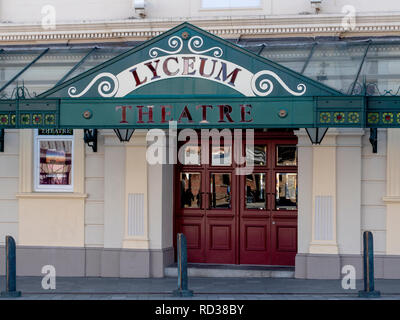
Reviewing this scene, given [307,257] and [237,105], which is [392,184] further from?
[237,105]

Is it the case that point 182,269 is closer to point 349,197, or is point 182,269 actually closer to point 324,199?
point 324,199

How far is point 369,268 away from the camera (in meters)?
10.5

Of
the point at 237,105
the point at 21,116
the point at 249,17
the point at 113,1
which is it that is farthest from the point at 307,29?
the point at 21,116

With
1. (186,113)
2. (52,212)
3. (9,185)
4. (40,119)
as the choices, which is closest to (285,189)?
(186,113)

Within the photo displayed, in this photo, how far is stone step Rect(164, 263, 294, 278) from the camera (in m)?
12.7

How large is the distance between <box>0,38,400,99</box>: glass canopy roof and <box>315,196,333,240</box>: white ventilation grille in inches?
79.4

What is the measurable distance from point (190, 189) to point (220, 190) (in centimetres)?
61

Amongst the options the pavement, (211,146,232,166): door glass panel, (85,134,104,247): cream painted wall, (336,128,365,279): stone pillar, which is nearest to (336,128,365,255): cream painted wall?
(336,128,365,279): stone pillar

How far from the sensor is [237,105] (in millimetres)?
10719

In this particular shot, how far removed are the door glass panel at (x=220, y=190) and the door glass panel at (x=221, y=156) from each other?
0.73 ft

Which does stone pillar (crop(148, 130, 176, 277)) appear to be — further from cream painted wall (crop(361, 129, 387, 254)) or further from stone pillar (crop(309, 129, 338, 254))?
cream painted wall (crop(361, 129, 387, 254))

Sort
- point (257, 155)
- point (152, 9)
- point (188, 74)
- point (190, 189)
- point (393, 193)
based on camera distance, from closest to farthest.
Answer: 1. point (188, 74)
2. point (393, 193)
3. point (152, 9)
4. point (257, 155)
5. point (190, 189)

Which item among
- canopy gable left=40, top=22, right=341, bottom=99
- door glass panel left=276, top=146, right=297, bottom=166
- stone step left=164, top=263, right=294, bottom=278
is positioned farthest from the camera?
door glass panel left=276, top=146, right=297, bottom=166

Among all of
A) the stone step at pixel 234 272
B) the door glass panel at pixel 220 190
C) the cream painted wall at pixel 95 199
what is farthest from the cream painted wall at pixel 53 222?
the door glass panel at pixel 220 190
